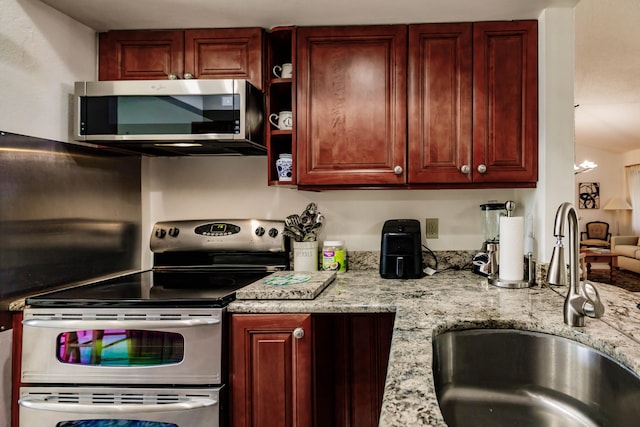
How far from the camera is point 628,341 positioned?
1.11 meters

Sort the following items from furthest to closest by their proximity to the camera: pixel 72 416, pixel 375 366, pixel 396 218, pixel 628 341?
pixel 396 218
pixel 375 366
pixel 72 416
pixel 628 341

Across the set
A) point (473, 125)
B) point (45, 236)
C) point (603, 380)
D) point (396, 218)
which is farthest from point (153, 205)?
point (603, 380)

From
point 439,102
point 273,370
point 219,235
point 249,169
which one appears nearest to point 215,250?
point 219,235

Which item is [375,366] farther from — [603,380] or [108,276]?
[108,276]

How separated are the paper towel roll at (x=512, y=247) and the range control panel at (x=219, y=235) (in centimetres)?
107

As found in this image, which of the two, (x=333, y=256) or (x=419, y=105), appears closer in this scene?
(x=419, y=105)

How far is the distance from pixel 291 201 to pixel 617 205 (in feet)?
29.7

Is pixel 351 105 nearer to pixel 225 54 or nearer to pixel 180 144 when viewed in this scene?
pixel 225 54

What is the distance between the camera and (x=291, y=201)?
227cm

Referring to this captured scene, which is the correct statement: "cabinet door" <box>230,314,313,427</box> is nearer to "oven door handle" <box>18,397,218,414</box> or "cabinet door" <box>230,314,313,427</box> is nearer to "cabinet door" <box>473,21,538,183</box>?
"oven door handle" <box>18,397,218,414</box>

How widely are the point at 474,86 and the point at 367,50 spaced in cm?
52

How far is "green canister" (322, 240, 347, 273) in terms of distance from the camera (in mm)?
2121

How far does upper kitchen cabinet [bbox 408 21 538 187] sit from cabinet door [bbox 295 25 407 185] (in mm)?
73

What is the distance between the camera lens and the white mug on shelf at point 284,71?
2.01 m
